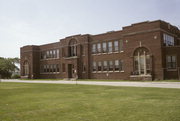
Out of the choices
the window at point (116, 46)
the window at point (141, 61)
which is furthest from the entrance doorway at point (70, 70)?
the window at point (141, 61)

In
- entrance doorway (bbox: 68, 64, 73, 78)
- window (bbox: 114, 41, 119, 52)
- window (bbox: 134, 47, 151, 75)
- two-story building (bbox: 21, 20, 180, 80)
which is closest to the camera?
two-story building (bbox: 21, 20, 180, 80)

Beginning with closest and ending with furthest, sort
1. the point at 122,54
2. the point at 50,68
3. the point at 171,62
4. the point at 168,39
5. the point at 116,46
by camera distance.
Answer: the point at 171,62, the point at 168,39, the point at 122,54, the point at 116,46, the point at 50,68

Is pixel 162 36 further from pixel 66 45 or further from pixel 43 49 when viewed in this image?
pixel 43 49

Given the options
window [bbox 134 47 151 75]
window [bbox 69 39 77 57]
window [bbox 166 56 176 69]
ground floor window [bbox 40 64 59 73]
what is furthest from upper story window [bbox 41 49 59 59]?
window [bbox 166 56 176 69]

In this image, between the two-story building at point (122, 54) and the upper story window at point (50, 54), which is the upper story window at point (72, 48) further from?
the upper story window at point (50, 54)

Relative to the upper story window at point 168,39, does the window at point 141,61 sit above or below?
below

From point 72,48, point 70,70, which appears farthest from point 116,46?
point 70,70

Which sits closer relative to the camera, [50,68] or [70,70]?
[70,70]

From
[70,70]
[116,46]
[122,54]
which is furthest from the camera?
[70,70]

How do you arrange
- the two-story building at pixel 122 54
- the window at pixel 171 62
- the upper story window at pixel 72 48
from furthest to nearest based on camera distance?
the upper story window at pixel 72 48 → the two-story building at pixel 122 54 → the window at pixel 171 62

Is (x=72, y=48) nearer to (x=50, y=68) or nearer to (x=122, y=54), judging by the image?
(x=50, y=68)

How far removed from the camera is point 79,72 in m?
46.8

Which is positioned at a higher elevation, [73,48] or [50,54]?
[73,48]

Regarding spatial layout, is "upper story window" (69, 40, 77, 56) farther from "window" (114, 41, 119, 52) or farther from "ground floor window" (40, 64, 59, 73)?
"window" (114, 41, 119, 52)
